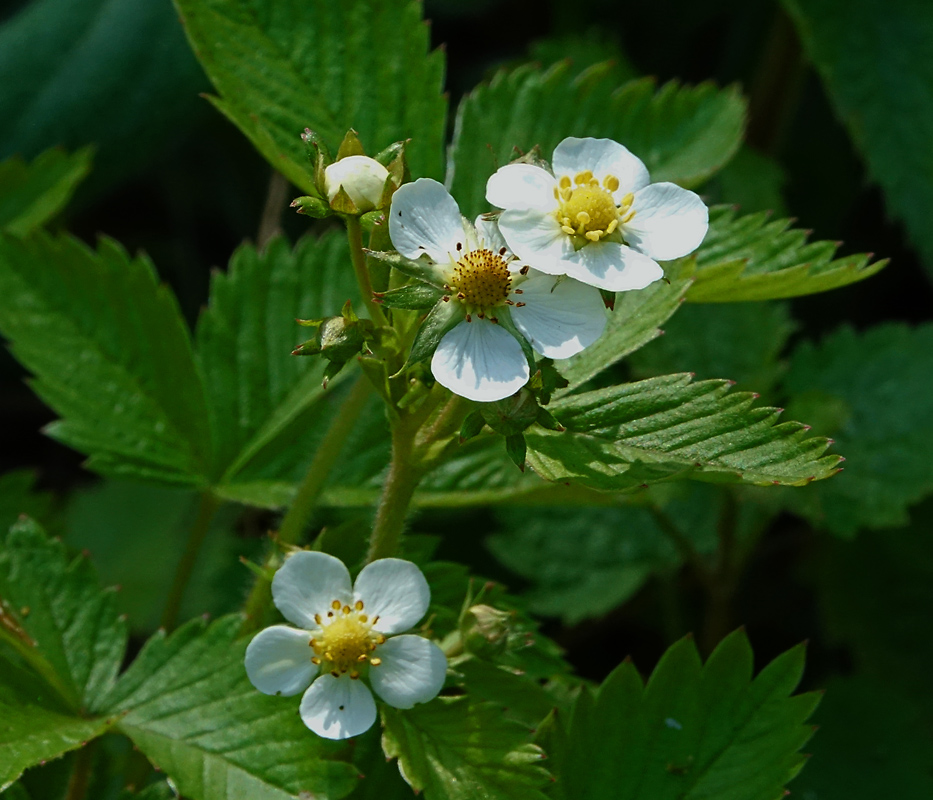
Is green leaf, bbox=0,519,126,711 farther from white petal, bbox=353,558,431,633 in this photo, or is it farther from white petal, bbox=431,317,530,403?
white petal, bbox=431,317,530,403

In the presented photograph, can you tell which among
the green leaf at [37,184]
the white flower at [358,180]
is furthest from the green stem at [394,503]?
the green leaf at [37,184]

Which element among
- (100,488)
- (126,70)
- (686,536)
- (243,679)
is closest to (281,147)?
(243,679)

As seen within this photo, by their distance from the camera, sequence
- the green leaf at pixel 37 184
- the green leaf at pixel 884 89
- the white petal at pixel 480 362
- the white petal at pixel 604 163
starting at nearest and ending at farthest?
the white petal at pixel 480 362, the white petal at pixel 604 163, the green leaf at pixel 37 184, the green leaf at pixel 884 89

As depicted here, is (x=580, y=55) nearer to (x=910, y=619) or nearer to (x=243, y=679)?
(x=910, y=619)

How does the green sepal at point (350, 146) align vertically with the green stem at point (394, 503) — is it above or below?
above

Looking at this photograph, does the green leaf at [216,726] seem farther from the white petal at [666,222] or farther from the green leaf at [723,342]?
the green leaf at [723,342]

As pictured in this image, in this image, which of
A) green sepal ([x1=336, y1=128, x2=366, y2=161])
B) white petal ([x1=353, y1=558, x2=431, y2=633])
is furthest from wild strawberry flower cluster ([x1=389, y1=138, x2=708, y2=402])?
white petal ([x1=353, y1=558, x2=431, y2=633])

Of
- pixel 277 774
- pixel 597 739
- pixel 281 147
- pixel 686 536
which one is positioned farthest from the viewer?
pixel 686 536
